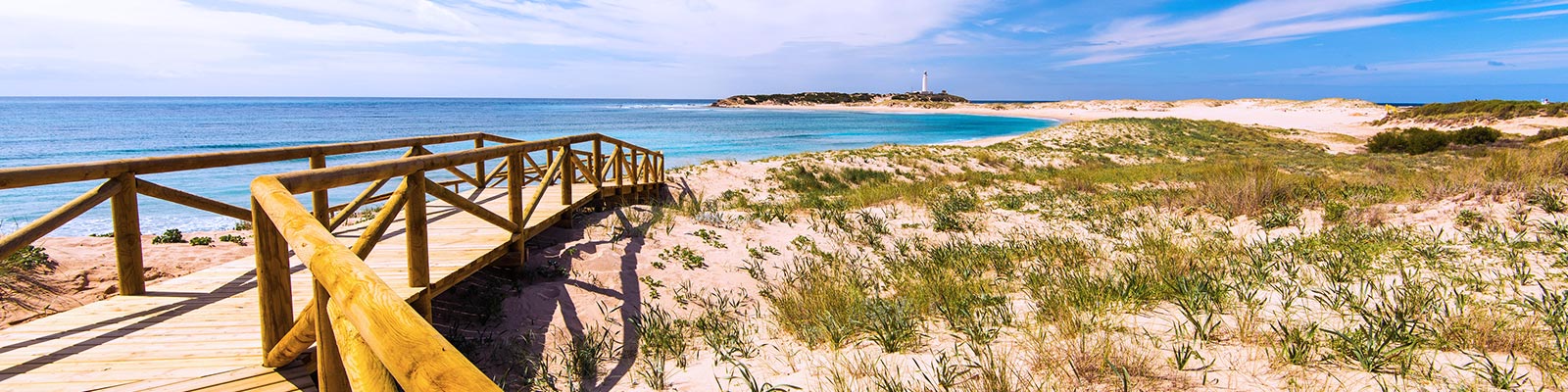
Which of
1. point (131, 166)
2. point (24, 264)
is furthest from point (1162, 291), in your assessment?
point (24, 264)

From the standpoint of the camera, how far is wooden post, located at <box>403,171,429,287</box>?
3932 millimetres

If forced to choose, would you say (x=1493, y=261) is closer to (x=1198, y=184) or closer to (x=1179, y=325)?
(x=1179, y=325)

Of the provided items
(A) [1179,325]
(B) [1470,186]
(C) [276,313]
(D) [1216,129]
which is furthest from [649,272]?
(D) [1216,129]

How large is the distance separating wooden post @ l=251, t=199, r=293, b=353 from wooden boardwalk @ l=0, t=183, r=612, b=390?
0.87 feet

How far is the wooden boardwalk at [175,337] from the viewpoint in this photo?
120 inches

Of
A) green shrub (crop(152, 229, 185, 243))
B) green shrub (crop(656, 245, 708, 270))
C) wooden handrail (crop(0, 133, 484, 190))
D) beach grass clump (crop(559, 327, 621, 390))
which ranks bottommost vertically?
beach grass clump (crop(559, 327, 621, 390))

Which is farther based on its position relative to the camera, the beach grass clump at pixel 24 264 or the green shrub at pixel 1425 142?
the green shrub at pixel 1425 142

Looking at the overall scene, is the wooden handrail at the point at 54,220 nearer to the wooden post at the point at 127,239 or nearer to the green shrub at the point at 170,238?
the wooden post at the point at 127,239

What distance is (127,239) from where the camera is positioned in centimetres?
441

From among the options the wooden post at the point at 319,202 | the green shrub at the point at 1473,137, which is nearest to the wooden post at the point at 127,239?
the wooden post at the point at 319,202

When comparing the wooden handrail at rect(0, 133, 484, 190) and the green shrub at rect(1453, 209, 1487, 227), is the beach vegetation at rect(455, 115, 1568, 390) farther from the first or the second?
the wooden handrail at rect(0, 133, 484, 190)

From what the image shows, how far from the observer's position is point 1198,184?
32.4 feet

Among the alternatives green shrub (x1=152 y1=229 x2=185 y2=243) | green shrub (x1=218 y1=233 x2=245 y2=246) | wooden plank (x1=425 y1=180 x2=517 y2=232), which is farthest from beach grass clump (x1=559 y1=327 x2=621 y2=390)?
green shrub (x1=152 y1=229 x2=185 y2=243)

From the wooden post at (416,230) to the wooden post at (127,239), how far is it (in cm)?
194
